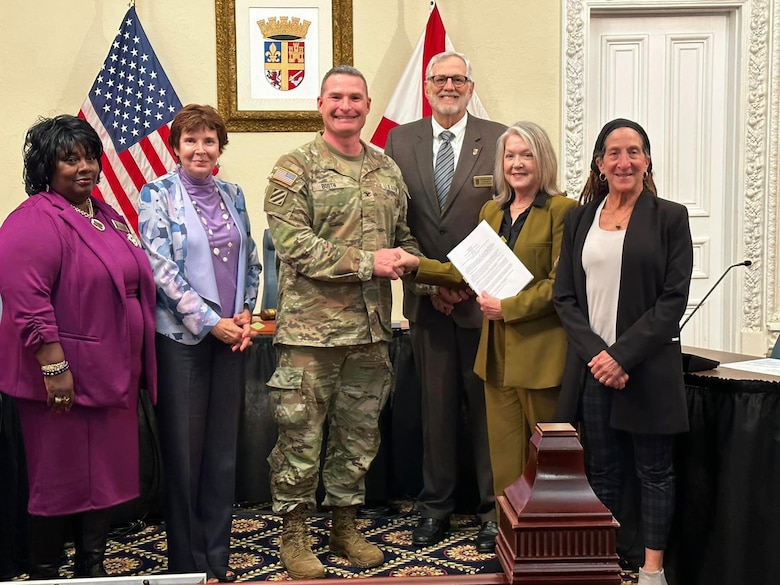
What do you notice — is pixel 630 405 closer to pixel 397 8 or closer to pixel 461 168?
pixel 461 168

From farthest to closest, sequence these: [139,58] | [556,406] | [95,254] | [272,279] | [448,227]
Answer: [139,58]
[272,279]
[448,227]
[556,406]
[95,254]

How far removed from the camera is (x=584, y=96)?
16.6ft

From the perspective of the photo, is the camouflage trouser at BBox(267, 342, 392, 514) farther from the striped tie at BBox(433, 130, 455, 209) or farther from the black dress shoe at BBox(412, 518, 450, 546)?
the striped tie at BBox(433, 130, 455, 209)

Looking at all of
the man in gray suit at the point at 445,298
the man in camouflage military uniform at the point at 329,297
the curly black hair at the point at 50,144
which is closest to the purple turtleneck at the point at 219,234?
the man in camouflage military uniform at the point at 329,297

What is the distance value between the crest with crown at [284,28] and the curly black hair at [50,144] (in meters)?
2.66

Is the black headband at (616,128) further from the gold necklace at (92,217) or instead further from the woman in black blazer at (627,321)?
the gold necklace at (92,217)

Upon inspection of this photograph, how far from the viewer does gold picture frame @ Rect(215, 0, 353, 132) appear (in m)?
4.89

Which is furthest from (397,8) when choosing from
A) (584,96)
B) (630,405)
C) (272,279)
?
(630,405)

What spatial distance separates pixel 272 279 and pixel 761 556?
7.97 ft

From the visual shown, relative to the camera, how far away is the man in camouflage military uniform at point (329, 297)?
9.14ft

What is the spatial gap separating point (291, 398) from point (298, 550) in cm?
58

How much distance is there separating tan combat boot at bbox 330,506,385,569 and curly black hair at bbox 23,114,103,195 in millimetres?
1604

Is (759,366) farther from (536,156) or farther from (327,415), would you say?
(327,415)

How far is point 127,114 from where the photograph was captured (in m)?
4.80
